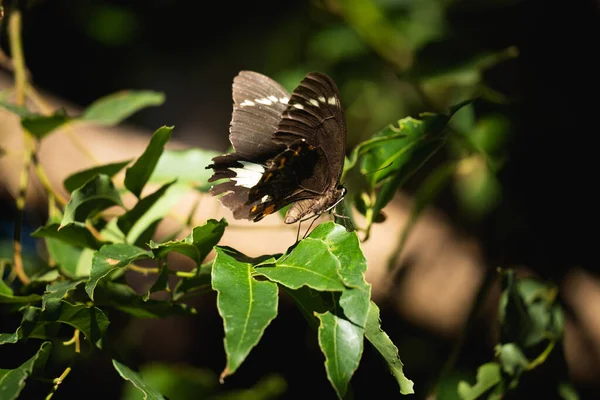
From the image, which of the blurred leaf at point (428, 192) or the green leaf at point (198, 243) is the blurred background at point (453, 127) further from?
the green leaf at point (198, 243)

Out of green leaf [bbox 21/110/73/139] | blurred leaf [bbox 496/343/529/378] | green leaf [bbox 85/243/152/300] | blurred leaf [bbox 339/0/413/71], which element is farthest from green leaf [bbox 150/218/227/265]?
blurred leaf [bbox 339/0/413/71]

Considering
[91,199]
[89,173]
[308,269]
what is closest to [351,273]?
[308,269]

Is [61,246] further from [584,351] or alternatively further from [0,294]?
[584,351]

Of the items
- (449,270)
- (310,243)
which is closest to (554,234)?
(449,270)

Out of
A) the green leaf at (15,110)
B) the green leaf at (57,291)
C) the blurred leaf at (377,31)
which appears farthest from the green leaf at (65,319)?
the blurred leaf at (377,31)

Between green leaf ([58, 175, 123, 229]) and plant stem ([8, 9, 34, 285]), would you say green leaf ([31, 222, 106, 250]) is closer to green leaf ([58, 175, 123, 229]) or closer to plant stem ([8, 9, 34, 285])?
green leaf ([58, 175, 123, 229])
